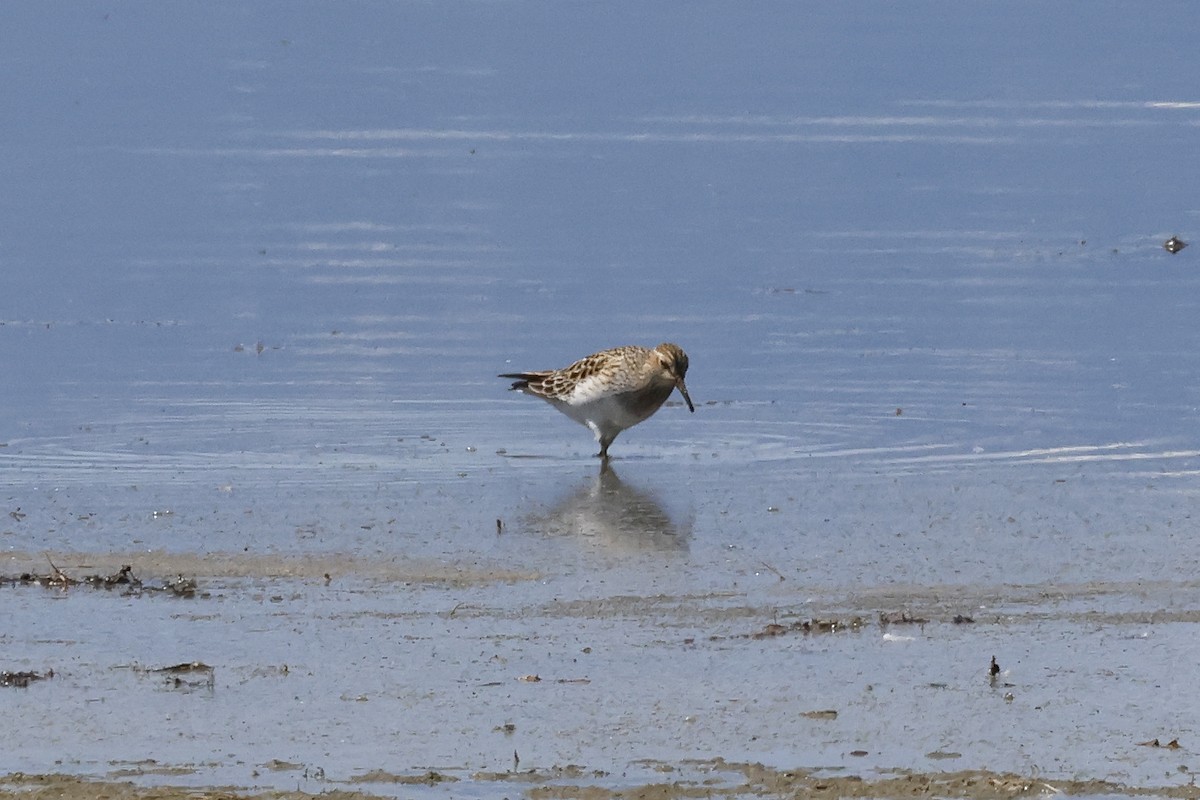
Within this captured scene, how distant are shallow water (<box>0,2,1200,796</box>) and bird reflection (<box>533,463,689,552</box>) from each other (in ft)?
0.18

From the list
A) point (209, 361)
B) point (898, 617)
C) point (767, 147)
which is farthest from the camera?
point (767, 147)

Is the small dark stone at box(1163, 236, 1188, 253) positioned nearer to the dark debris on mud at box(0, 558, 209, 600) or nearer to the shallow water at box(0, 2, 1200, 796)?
the shallow water at box(0, 2, 1200, 796)

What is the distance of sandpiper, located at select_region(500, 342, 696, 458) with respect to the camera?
43.3 feet

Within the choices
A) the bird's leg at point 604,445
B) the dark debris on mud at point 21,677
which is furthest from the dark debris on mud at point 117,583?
the bird's leg at point 604,445

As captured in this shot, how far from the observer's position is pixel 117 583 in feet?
32.0

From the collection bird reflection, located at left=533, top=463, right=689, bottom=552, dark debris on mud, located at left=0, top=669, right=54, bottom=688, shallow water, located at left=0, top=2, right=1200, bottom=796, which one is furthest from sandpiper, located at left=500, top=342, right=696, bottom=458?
dark debris on mud, located at left=0, top=669, right=54, bottom=688

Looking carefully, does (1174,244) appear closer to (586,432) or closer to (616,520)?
(586,432)

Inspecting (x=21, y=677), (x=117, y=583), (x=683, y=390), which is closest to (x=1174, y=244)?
(x=683, y=390)

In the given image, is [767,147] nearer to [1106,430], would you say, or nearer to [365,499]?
[1106,430]

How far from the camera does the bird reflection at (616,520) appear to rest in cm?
1080

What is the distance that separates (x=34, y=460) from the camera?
12.6 meters

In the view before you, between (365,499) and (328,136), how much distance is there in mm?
16510

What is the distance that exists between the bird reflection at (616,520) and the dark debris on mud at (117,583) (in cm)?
201

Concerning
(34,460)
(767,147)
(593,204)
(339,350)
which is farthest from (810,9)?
(34,460)
